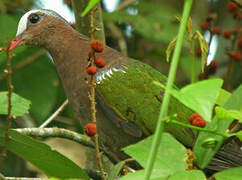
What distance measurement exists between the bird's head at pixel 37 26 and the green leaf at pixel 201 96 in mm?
2198

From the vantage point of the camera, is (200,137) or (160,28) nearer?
(200,137)

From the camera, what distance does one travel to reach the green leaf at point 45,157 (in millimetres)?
2438

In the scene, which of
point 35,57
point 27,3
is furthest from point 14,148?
point 27,3

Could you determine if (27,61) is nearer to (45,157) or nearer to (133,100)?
(133,100)

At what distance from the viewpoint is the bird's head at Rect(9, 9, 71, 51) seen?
3555 millimetres

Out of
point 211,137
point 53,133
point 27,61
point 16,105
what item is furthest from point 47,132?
point 27,61

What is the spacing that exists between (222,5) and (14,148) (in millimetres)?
3932

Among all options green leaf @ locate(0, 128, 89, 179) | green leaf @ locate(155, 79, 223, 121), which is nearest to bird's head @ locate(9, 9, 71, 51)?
green leaf @ locate(0, 128, 89, 179)

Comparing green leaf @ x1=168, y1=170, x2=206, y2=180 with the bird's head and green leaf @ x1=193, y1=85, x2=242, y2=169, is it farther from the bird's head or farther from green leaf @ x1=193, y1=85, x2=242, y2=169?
the bird's head

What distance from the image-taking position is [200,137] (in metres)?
2.28

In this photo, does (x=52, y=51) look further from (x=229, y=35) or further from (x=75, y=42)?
(x=229, y=35)

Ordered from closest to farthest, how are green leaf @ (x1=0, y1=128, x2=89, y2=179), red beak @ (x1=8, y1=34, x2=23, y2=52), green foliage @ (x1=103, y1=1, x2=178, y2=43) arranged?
1. green leaf @ (x1=0, y1=128, x2=89, y2=179)
2. red beak @ (x1=8, y1=34, x2=23, y2=52)
3. green foliage @ (x1=103, y1=1, x2=178, y2=43)

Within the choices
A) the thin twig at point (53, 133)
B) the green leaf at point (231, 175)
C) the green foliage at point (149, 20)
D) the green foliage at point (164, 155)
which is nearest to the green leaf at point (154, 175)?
the green foliage at point (164, 155)

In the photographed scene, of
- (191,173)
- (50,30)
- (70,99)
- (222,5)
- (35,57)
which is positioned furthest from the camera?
(222,5)
